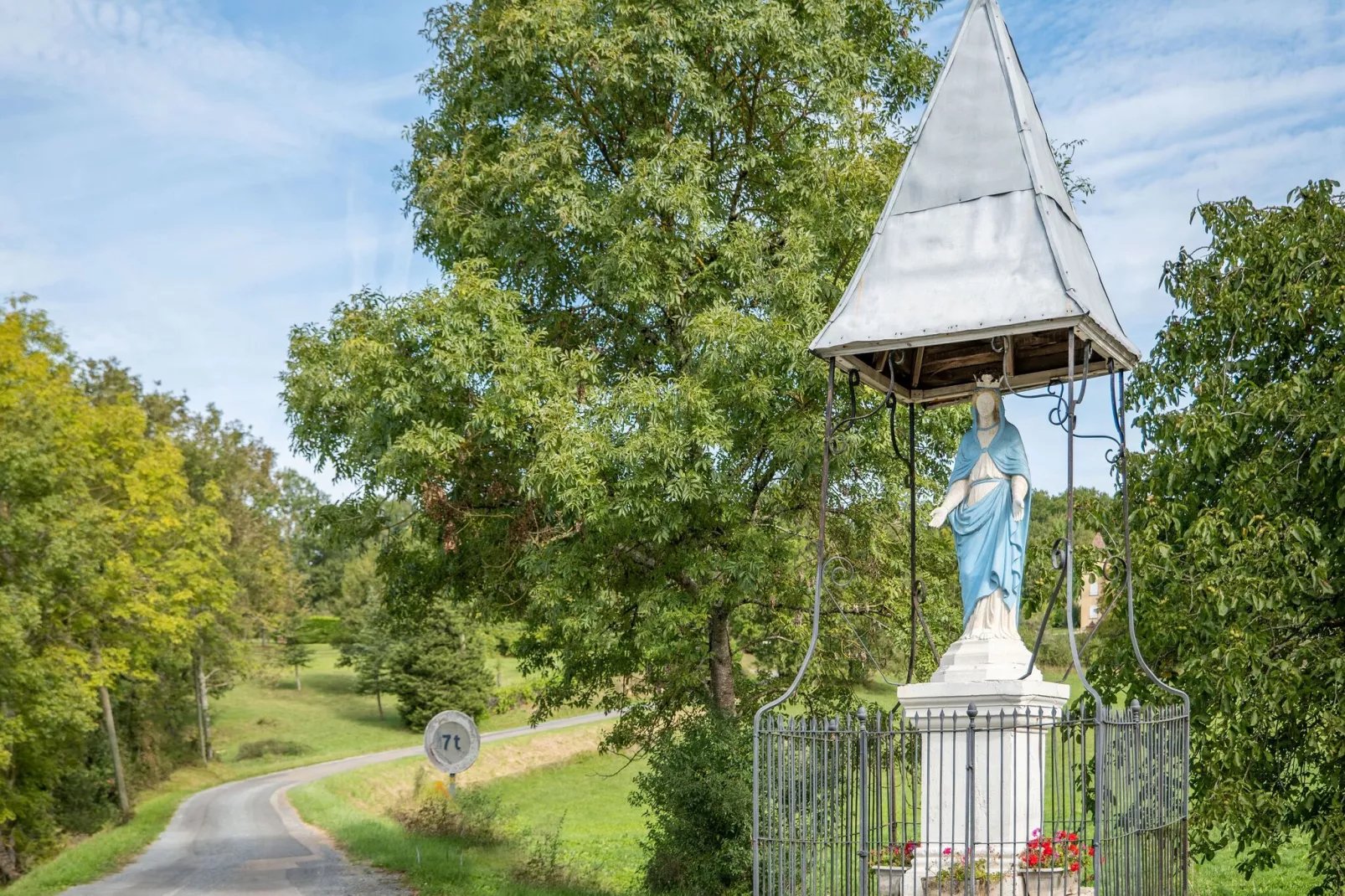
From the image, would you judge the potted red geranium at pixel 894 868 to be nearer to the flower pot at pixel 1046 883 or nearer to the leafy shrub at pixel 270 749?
the flower pot at pixel 1046 883

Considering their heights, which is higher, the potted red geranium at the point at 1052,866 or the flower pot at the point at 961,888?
the potted red geranium at the point at 1052,866

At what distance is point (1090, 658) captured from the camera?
1291 centimetres

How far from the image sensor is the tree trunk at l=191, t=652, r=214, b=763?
4250 cm

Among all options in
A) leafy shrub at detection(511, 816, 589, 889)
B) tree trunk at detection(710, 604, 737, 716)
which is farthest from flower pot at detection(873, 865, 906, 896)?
leafy shrub at detection(511, 816, 589, 889)

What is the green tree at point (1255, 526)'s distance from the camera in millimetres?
10570

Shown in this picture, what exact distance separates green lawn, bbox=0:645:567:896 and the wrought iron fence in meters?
17.6

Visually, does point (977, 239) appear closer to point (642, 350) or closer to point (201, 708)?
point (642, 350)

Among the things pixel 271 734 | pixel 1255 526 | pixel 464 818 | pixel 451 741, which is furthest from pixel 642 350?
pixel 271 734

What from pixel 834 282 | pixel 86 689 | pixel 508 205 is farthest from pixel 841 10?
pixel 86 689

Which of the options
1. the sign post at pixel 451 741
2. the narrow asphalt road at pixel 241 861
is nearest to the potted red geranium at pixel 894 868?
the sign post at pixel 451 741

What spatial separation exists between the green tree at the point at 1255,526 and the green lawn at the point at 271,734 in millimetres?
17671

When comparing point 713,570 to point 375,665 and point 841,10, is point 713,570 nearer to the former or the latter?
point 841,10

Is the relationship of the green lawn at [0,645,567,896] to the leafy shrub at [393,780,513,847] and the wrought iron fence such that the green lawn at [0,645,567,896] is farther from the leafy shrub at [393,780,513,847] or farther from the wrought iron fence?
the wrought iron fence

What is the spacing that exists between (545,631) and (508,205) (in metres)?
5.82
